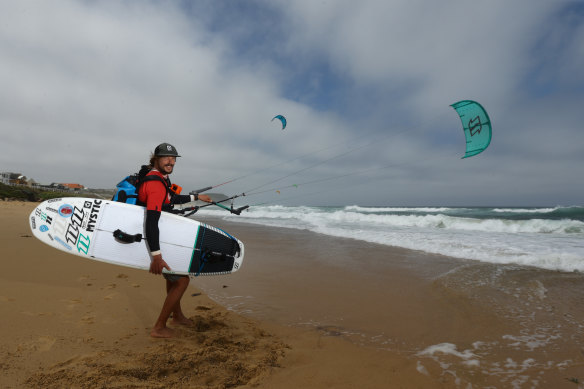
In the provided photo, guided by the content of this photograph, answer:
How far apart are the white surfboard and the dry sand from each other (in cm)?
69

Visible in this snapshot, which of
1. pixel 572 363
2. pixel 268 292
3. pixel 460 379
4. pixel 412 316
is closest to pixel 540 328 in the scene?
pixel 572 363

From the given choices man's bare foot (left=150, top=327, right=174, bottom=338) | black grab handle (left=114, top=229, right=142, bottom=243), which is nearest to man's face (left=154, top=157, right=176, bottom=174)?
black grab handle (left=114, top=229, right=142, bottom=243)

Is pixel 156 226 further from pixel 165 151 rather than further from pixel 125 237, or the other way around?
pixel 165 151

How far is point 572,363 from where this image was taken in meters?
2.81

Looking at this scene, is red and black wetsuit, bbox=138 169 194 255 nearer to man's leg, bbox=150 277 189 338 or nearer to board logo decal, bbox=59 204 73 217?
man's leg, bbox=150 277 189 338

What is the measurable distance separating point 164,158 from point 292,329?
2.41 m

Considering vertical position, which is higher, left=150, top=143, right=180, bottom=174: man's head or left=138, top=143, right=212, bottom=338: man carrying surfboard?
left=150, top=143, right=180, bottom=174: man's head

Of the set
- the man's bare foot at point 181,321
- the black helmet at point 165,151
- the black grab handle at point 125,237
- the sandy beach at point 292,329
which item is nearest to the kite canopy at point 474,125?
the sandy beach at point 292,329

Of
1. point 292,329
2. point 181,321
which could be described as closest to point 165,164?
point 181,321

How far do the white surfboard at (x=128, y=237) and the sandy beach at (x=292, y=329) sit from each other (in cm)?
70

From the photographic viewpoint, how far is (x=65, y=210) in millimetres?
3709

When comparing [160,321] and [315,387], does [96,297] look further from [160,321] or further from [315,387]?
[315,387]

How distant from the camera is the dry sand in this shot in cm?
232

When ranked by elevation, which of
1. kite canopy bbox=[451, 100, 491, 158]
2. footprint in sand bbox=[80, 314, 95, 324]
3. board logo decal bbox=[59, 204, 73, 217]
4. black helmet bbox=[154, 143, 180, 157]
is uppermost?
kite canopy bbox=[451, 100, 491, 158]
